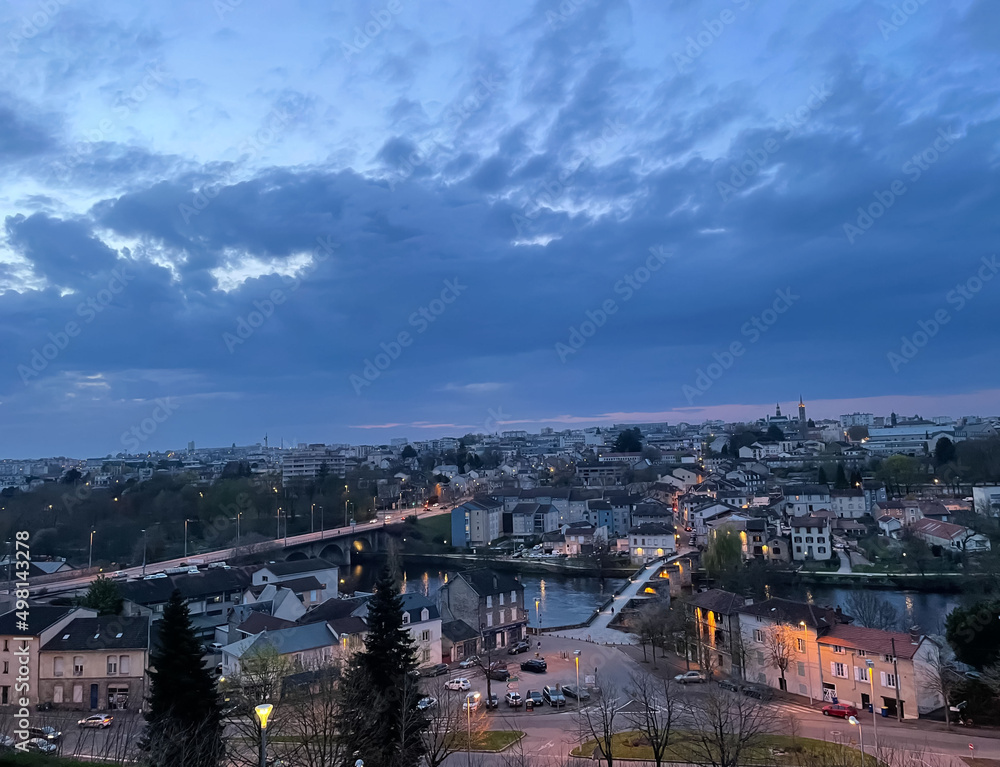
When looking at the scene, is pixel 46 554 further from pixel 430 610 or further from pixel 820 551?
pixel 820 551

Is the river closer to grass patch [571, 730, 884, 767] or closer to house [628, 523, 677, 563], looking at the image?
house [628, 523, 677, 563]

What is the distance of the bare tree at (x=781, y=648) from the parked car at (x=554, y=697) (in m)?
4.17

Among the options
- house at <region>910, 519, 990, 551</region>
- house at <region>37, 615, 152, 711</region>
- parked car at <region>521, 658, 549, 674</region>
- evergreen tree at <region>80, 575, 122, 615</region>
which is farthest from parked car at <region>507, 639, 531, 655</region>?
house at <region>910, 519, 990, 551</region>

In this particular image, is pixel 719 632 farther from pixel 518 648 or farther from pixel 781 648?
pixel 518 648

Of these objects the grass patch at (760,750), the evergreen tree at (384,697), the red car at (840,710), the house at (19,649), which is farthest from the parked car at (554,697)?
the house at (19,649)

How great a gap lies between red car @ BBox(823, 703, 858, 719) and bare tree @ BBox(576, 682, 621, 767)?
3462mm

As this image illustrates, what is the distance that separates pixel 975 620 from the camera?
13.2 meters

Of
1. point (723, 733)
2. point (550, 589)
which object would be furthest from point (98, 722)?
point (550, 589)

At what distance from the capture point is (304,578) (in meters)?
21.5

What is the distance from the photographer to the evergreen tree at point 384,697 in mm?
8375

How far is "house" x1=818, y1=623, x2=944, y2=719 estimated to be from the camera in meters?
11.4

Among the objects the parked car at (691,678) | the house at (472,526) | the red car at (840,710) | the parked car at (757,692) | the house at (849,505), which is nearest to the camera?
the red car at (840,710)

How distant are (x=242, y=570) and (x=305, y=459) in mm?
66543

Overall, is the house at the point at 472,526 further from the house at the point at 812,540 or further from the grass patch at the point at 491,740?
the grass patch at the point at 491,740
